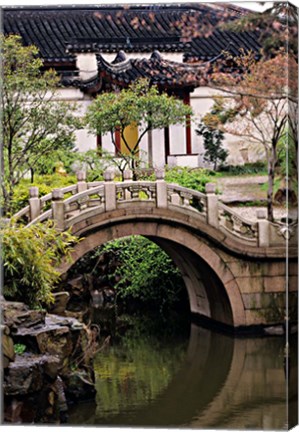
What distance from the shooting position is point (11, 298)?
353 inches

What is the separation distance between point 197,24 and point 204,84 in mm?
461

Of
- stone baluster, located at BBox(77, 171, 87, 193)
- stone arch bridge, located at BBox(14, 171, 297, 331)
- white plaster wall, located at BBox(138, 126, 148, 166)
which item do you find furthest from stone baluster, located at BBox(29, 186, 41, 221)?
white plaster wall, located at BBox(138, 126, 148, 166)

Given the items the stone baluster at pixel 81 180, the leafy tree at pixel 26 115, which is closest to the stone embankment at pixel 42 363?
the leafy tree at pixel 26 115

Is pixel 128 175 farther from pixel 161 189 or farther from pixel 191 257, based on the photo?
pixel 191 257

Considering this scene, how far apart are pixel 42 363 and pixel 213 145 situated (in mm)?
2137

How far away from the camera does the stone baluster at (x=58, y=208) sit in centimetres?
889

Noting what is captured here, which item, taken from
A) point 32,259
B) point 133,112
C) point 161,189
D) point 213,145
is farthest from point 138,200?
point 32,259

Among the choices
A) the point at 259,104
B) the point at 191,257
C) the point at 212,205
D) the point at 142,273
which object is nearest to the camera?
the point at 259,104

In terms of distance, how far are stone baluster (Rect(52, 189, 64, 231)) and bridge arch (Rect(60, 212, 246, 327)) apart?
203mm

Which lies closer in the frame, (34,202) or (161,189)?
(34,202)

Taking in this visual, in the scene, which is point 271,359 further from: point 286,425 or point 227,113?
point 227,113

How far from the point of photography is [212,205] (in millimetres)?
8844

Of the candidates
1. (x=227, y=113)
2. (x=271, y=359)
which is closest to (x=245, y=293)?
(x=271, y=359)

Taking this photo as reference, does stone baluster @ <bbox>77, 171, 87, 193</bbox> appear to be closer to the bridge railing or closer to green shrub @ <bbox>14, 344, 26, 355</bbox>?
the bridge railing
